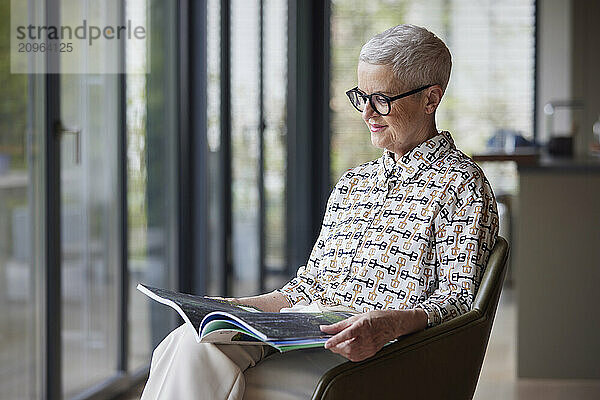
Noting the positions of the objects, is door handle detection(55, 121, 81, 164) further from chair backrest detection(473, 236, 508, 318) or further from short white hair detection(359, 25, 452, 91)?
chair backrest detection(473, 236, 508, 318)

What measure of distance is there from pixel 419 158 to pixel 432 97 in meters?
0.14

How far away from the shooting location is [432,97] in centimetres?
191

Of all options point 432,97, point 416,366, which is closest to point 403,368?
point 416,366

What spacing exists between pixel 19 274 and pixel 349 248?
1234 mm

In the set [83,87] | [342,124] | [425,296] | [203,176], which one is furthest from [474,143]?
[425,296]

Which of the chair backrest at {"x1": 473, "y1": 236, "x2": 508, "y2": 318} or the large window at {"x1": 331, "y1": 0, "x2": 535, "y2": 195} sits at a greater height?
the large window at {"x1": 331, "y1": 0, "x2": 535, "y2": 195}

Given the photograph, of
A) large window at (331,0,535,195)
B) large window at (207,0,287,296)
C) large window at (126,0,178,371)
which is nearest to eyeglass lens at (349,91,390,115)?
large window at (126,0,178,371)

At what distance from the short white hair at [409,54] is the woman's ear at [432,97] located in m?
0.02

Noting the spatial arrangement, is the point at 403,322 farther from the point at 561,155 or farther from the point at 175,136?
the point at 561,155

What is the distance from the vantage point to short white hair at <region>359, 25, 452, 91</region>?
6.06ft

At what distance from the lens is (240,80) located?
4.76m

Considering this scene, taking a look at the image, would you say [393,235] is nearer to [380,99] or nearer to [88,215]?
[380,99]

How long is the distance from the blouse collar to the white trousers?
46 cm

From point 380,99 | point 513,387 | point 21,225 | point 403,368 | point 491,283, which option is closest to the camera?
point 403,368
